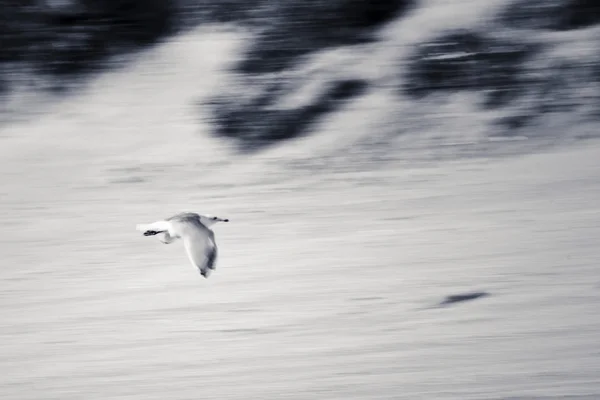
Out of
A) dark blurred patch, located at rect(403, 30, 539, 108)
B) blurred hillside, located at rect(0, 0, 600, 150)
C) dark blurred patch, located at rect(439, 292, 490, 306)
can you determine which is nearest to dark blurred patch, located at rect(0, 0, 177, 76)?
blurred hillside, located at rect(0, 0, 600, 150)

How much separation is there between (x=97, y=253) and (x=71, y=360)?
0.83 m

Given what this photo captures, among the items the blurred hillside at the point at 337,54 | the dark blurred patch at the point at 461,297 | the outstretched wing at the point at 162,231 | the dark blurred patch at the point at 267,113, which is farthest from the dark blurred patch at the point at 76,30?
the dark blurred patch at the point at 461,297

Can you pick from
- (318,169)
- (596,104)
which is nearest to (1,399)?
(318,169)

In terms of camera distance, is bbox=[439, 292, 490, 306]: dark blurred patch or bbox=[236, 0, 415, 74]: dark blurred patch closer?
bbox=[439, 292, 490, 306]: dark blurred patch

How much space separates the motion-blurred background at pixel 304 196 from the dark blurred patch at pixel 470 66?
0.01 m

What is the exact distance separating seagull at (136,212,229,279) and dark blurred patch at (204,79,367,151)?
1.40 meters

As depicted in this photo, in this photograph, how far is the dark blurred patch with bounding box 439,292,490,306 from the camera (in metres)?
3.61

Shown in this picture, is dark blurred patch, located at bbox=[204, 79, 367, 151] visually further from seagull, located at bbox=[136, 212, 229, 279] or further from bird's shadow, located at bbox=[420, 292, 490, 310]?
bird's shadow, located at bbox=[420, 292, 490, 310]

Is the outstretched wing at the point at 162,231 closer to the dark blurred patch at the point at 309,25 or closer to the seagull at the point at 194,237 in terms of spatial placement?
the seagull at the point at 194,237

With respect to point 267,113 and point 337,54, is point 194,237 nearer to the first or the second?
point 267,113

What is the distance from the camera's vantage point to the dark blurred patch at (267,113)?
4914mm

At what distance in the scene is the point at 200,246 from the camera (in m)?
3.43

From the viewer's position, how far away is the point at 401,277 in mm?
3809

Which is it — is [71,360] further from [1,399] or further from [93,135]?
[93,135]
